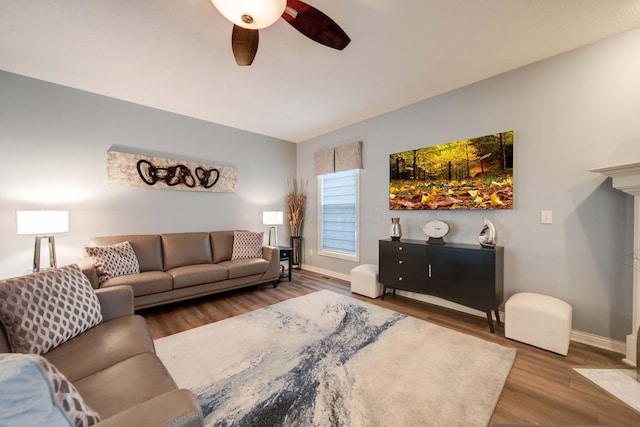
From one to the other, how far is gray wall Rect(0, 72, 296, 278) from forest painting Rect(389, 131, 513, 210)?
2778 millimetres

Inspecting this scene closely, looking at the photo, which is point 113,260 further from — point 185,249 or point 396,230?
point 396,230

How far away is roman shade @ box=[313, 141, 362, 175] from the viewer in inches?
155

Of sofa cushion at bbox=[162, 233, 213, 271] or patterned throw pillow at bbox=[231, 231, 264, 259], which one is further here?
patterned throw pillow at bbox=[231, 231, 264, 259]

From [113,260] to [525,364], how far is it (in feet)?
13.4

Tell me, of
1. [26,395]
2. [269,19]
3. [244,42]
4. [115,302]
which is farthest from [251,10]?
[115,302]

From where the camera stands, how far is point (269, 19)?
60.6 inches

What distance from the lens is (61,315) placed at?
4.57 ft

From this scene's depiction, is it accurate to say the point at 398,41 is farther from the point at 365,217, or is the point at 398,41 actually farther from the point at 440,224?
the point at 365,217

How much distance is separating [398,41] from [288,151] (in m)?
3.27

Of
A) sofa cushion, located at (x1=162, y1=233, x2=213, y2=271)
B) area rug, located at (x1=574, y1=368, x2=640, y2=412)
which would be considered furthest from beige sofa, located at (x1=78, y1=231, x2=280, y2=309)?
area rug, located at (x1=574, y1=368, x2=640, y2=412)

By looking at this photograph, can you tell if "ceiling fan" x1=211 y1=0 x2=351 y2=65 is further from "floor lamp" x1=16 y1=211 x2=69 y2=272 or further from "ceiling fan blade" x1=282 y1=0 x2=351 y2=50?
"floor lamp" x1=16 y1=211 x2=69 y2=272

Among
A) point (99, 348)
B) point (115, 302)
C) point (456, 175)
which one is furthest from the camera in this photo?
point (456, 175)

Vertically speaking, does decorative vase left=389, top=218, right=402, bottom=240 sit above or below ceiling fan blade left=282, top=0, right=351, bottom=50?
below

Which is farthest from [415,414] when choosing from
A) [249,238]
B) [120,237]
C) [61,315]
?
[120,237]
